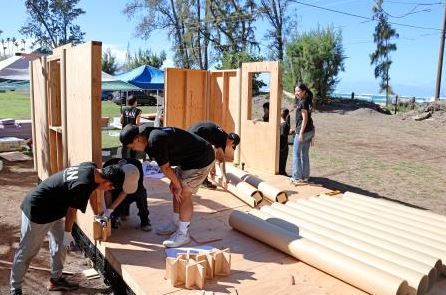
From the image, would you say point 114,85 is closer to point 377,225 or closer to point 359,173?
point 359,173

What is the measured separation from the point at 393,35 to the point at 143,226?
35862 millimetres

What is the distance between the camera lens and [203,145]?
4.25m

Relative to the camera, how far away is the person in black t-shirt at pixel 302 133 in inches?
261

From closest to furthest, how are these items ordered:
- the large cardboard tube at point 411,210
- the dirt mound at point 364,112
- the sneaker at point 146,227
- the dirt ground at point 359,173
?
the sneaker at point 146,227 < the large cardboard tube at point 411,210 < the dirt ground at point 359,173 < the dirt mound at point 364,112

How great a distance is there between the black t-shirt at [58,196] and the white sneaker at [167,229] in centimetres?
120

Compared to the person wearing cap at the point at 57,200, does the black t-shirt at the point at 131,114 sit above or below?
above

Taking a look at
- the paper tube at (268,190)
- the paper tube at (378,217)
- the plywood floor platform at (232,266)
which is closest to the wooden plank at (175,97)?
the paper tube at (268,190)

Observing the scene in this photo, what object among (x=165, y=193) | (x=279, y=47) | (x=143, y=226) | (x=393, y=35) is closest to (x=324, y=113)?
(x=279, y=47)

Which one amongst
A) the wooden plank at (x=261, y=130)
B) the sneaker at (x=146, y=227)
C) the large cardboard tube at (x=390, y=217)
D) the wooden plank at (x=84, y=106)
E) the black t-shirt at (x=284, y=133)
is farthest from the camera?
the black t-shirt at (x=284, y=133)

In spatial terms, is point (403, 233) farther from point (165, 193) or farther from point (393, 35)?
point (393, 35)

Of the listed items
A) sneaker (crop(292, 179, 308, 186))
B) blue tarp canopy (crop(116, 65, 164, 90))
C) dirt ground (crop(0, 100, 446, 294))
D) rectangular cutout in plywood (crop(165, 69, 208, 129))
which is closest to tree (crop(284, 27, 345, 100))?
dirt ground (crop(0, 100, 446, 294))

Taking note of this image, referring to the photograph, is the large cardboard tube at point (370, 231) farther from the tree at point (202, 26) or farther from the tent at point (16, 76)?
the tree at point (202, 26)

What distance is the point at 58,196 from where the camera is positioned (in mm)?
3568

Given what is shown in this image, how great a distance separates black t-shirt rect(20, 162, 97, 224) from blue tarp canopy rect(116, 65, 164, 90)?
9.03 m
